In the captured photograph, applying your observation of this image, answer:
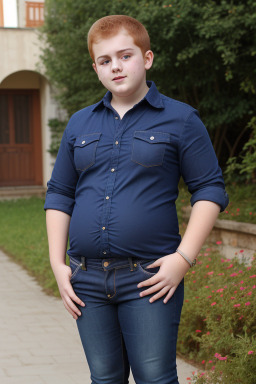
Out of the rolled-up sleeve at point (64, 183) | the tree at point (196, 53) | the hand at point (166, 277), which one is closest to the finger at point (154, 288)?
the hand at point (166, 277)

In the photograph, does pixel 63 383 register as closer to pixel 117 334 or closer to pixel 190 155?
pixel 117 334

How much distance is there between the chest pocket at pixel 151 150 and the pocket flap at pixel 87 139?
6.7 inches

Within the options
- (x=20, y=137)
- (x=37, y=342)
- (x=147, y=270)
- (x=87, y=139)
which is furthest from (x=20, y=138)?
(x=147, y=270)

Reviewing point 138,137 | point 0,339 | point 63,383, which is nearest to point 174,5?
point 0,339

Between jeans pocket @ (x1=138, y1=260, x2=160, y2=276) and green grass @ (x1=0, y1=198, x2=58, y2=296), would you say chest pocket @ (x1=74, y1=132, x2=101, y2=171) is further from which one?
green grass @ (x1=0, y1=198, x2=58, y2=296)

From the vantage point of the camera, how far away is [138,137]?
2.27m

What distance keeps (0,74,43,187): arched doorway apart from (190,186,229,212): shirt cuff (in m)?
16.5

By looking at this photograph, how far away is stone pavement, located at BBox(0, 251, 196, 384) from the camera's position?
14.4ft

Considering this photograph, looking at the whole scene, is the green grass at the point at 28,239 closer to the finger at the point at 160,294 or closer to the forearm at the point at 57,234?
the forearm at the point at 57,234

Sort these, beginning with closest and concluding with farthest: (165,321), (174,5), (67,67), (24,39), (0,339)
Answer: (165,321) → (0,339) → (174,5) → (67,67) → (24,39)

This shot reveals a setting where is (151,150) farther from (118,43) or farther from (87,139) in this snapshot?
(118,43)

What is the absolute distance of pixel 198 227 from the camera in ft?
7.28

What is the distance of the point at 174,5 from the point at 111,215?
763 cm

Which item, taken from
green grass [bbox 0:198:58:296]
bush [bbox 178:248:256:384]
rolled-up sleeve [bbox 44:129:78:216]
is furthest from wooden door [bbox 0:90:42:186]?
rolled-up sleeve [bbox 44:129:78:216]
